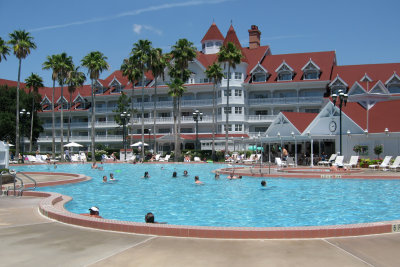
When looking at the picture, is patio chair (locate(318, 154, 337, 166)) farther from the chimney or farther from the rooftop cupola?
the rooftop cupola

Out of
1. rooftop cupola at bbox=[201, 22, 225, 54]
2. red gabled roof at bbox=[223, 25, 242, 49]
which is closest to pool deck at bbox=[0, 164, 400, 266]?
red gabled roof at bbox=[223, 25, 242, 49]

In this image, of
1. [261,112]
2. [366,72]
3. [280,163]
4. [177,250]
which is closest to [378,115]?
[280,163]

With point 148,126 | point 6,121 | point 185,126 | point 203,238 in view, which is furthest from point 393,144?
point 6,121

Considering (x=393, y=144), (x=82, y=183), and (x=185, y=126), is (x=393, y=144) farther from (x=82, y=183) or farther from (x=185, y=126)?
(x=185, y=126)

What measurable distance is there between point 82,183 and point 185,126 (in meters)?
42.7

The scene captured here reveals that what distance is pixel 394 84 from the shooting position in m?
53.8

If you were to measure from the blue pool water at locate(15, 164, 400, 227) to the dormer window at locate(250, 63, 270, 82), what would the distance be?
38730 mm

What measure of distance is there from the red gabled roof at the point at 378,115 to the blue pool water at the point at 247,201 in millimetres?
13383

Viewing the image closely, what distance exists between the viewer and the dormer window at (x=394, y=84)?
53281 mm

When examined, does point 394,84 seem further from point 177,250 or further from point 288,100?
point 177,250

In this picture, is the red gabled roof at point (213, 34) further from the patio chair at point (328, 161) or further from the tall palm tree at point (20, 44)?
the patio chair at point (328, 161)

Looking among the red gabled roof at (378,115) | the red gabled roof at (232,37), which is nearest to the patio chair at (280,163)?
the red gabled roof at (378,115)

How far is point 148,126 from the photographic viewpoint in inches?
2648

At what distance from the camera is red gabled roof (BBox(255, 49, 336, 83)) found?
59312 mm
